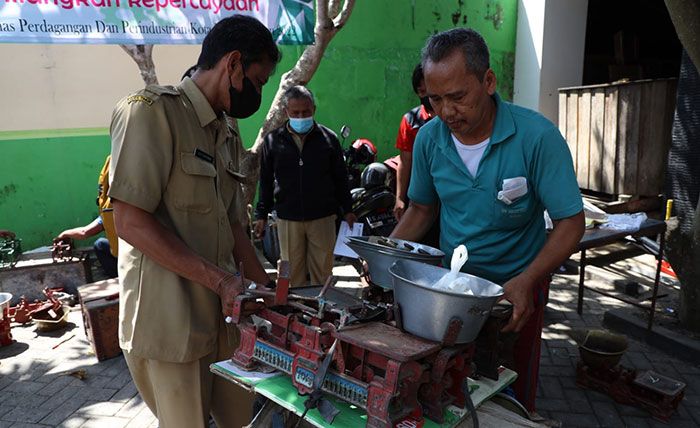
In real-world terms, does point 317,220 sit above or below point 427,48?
below

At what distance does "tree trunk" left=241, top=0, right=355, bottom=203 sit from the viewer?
4.57 meters

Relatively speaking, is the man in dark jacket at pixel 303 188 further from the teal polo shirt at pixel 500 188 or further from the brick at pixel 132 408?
the teal polo shirt at pixel 500 188

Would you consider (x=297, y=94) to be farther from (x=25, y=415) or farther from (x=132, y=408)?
(x=25, y=415)

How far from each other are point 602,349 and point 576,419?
25.4 inches

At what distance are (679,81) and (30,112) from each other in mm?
7593

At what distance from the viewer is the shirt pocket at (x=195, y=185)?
183 centimetres

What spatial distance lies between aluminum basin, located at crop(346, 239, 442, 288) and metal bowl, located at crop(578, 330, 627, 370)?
7.67 ft

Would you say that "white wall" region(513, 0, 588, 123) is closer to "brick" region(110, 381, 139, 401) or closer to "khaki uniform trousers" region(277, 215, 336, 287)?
"khaki uniform trousers" region(277, 215, 336, 287)

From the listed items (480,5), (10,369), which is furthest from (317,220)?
(480,5)

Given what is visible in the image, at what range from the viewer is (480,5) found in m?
8.38

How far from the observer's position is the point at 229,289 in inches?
68.7

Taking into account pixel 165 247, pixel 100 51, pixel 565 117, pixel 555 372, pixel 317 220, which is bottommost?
pixel 555 372

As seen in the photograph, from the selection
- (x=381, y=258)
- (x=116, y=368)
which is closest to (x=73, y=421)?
(x=116, y=368)

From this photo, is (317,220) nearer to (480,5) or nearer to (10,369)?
(10,369)
